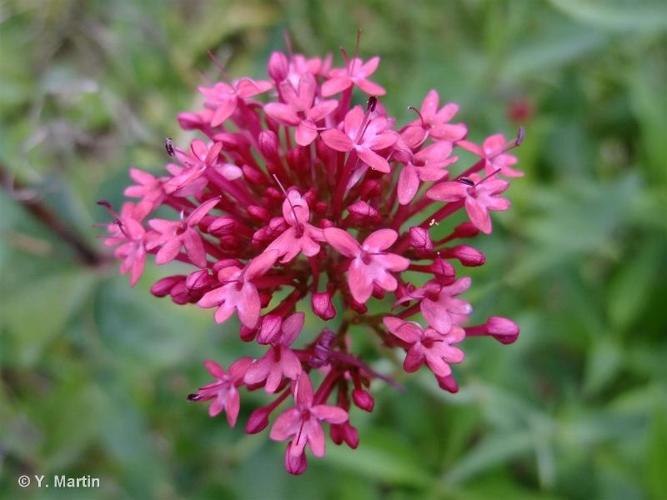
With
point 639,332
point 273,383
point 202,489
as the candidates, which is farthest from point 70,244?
point 639,332

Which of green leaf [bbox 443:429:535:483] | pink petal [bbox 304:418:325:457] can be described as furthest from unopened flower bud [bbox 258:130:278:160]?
green leaf [bbox 443:429:535:483]

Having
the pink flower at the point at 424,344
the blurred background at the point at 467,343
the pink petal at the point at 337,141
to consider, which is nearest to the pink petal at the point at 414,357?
the pink flower at the point at 424,344

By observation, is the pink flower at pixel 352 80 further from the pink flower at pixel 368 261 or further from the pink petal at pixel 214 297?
the pink petal at pixel 214 297

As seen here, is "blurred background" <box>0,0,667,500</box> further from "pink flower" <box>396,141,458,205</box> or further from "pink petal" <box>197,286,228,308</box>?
"pink petal" <box>197,286,228,308</box>

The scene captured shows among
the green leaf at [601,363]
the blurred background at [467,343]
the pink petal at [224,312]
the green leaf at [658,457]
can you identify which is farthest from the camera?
the green leaf at [601,363]

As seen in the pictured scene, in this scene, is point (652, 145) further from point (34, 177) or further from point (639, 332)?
point (34, 177)

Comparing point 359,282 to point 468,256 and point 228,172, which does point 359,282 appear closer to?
point 468,256

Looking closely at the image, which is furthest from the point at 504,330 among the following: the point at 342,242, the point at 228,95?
the point at 228,95
